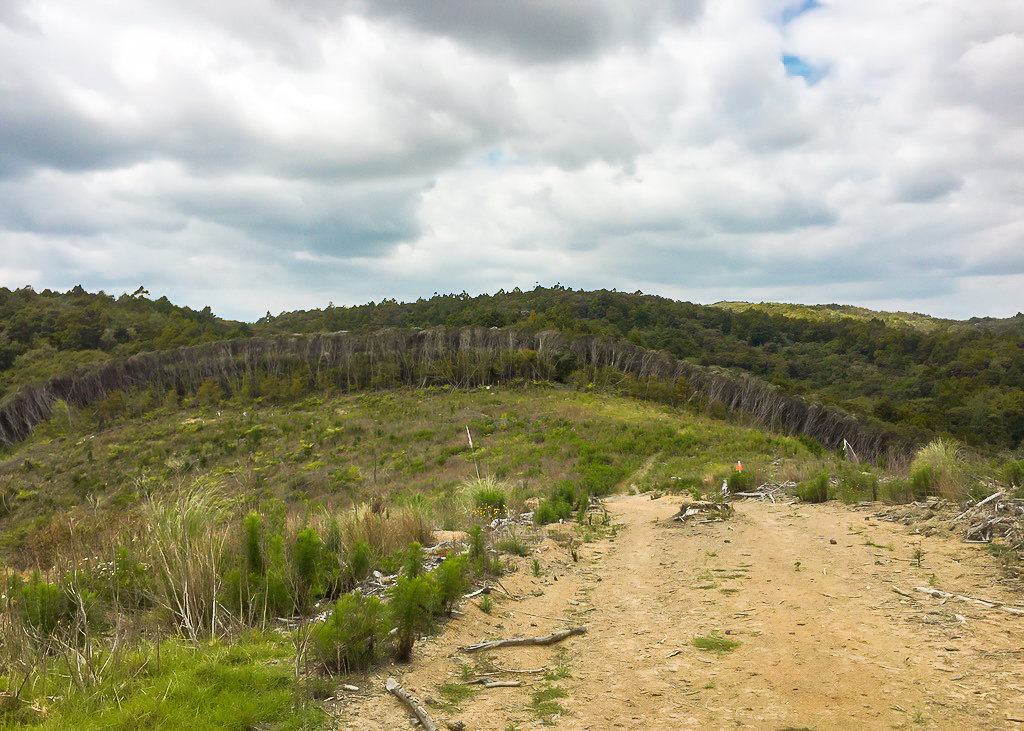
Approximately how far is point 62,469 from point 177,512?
111ft

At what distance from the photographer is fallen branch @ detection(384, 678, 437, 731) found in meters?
3.78

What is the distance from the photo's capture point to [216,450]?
33.8 meters

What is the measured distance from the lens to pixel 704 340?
235 ft

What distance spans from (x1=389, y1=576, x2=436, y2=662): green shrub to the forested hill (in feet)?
115

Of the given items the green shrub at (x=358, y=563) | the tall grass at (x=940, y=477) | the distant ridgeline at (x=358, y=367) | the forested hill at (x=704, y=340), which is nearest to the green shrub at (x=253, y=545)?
the green shrub at (x=358, y=563)

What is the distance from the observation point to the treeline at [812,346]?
134ft

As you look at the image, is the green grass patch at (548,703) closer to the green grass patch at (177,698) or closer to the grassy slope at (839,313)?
the green grass patch at (177,698)

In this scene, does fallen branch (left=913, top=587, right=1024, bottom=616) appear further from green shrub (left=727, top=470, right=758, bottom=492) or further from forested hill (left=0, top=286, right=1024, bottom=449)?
forested hill (left=0, top=286, right=1024, bottom=449)

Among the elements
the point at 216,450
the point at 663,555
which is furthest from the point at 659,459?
the point at 216,450

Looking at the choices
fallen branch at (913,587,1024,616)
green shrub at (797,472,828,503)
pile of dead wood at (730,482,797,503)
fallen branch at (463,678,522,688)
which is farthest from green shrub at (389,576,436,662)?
pile of dead wood at (730,482,797,503)

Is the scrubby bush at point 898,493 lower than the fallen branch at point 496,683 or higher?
higher

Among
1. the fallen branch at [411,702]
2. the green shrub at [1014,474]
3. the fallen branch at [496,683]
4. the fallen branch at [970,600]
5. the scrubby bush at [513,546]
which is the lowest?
the scrubby bush at [513,546]

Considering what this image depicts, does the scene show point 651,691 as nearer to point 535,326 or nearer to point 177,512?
point 177,512

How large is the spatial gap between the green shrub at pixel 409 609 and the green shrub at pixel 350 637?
14 cm
